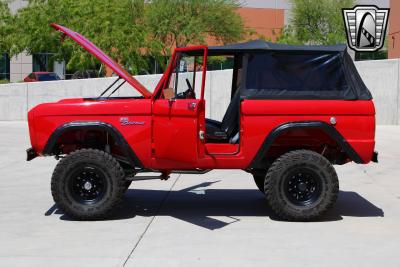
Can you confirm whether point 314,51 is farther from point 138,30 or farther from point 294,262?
point 138,30

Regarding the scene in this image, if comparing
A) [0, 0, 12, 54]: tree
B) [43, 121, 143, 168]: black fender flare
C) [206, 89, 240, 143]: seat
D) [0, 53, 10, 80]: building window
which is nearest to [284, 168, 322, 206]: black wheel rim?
[206, 89, 240, 143]: seat

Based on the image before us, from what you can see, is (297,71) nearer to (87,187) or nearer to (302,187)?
(302,187)

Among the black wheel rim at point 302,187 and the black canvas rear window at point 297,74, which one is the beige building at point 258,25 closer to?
the black canvas rear window at point 297,74

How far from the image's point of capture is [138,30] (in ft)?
118

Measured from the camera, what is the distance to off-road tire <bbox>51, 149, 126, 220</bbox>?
8039 millimetres

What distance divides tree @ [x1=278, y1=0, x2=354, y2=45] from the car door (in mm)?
41955

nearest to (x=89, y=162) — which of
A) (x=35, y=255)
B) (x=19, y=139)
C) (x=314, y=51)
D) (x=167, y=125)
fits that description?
(x=167, y=125)

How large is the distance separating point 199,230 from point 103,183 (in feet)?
4.22

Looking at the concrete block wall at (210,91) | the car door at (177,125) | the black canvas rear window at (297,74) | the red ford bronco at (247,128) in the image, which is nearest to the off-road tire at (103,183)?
the red ford bronco at (247,128)

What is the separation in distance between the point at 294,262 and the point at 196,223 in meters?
1.92

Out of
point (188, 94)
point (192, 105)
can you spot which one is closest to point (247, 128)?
point (192, 105)

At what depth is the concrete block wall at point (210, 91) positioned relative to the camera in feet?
72.7

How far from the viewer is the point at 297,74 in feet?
26.7

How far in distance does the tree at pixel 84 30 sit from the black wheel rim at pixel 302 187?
78.5 ft
